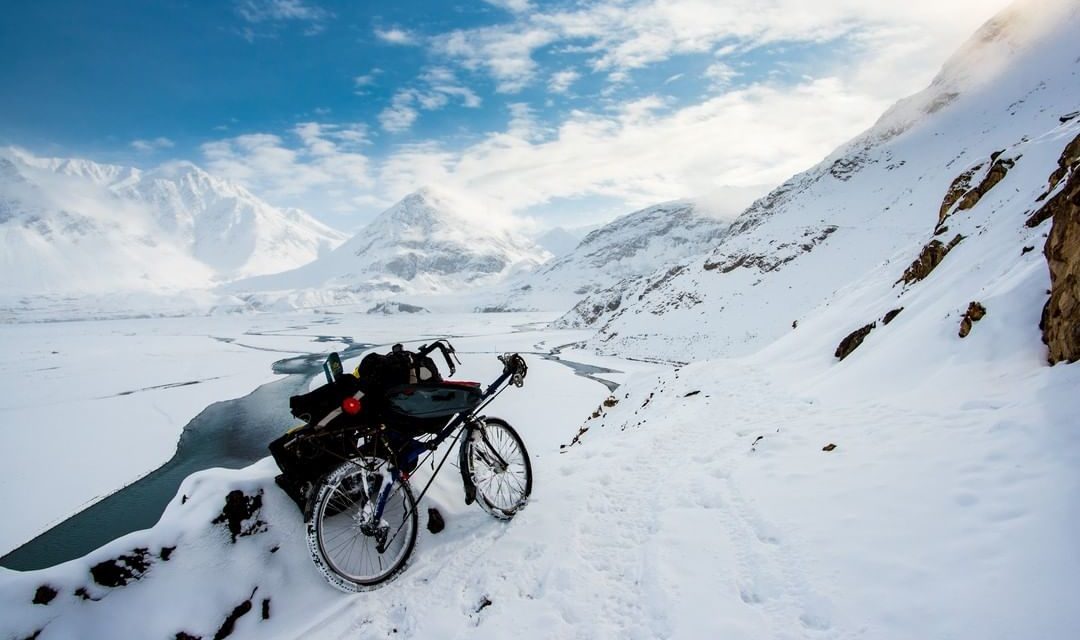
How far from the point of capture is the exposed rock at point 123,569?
3.96 metres

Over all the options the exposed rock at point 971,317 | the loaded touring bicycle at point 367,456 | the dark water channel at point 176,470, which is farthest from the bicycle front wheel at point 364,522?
the dark water channel at point 176,470

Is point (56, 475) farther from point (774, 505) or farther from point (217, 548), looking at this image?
point (774, 505)

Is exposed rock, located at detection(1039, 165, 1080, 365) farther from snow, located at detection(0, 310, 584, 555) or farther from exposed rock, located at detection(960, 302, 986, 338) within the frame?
snow, located at detection(0, 310, 584, 555)

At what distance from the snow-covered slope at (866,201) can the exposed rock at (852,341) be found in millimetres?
27541

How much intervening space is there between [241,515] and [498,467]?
275 cm

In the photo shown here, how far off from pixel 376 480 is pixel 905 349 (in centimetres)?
973

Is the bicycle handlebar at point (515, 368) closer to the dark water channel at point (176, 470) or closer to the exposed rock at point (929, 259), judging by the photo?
the exposed rock at point (929, 259)

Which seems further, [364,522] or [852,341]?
[852,341]

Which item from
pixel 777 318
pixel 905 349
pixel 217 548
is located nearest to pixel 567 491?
pixel 217 548

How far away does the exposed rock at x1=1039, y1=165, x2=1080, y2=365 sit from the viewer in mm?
5301

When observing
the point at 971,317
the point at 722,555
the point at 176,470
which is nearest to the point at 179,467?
the point at 176,470

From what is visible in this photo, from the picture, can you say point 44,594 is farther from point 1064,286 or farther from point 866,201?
point 866,201

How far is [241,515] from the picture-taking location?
185 inches

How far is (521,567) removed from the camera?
14.9 feet
